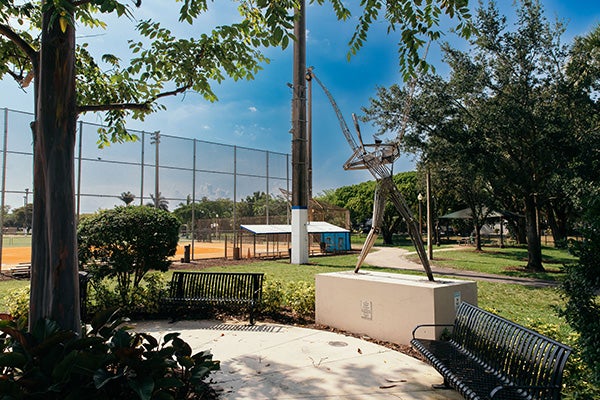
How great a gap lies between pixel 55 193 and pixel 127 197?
16.0m

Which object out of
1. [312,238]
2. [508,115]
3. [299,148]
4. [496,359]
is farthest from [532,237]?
[496,359]

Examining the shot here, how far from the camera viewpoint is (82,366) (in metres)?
2.84

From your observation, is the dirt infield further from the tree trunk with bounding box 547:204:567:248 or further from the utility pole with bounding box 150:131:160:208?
the tree trunk with bounding box 547:204:567:248

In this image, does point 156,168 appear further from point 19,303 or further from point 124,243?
point 19,303

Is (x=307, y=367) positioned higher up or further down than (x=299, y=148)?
further down

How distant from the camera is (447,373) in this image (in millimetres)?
3600

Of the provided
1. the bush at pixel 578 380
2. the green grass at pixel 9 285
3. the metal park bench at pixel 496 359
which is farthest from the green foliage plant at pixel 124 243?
the bush at pixel 578 380

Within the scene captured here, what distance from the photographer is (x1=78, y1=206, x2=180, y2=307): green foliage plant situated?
737cm

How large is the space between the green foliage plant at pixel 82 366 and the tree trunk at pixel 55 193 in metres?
0.31

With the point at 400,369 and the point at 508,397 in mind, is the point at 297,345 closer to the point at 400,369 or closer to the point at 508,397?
the point at 400,369

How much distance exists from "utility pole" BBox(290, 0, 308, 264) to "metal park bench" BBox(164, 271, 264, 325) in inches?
442

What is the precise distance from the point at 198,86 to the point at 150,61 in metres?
0.62

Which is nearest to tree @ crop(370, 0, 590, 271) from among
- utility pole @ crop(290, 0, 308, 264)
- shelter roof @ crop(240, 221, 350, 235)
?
utility pole @ crop(290, 0, 308, 264)

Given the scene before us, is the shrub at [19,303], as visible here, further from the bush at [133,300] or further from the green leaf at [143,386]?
the green leaf at [143,386]
